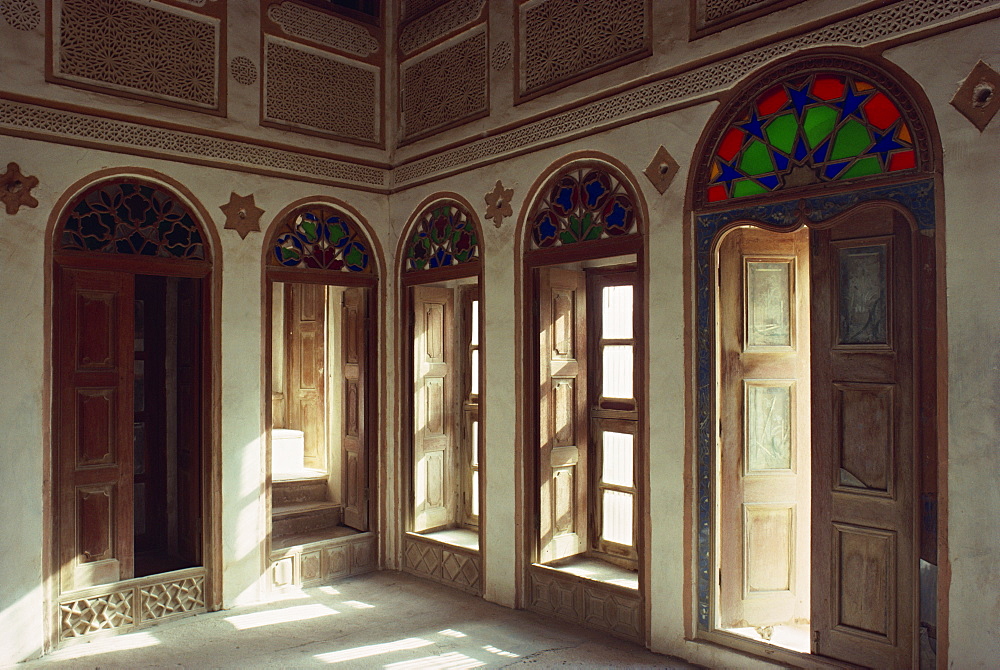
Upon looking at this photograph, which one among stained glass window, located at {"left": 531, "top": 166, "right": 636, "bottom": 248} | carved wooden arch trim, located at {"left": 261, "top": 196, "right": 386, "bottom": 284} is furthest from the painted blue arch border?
carved wooden arch trim, located at {"left": 261, "top": 196, "right": 386, "bottom": 284}

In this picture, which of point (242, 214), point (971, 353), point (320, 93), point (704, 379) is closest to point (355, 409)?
point (242, 214)

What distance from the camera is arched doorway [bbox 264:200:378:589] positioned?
5.46 meters

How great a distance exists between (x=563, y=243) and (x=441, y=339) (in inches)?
69.8

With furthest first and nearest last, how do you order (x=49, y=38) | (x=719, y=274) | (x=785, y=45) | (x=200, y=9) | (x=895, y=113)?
1. (x=200, y=9)
2. (x=49, y=38)
3. (x=719, y=274)
4. (x=785, y=45)
5. (x=895, y=113)

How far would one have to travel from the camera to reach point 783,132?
143 inches

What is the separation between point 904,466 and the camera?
330 centimetres

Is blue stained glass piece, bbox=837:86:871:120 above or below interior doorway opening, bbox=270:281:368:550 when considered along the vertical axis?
above

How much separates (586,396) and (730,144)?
2092mm

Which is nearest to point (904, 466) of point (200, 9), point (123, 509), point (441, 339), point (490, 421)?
point (490, 421)

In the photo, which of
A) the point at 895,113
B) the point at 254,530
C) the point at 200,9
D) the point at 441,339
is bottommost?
the point at 254,530

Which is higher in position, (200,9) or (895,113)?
(200,9)

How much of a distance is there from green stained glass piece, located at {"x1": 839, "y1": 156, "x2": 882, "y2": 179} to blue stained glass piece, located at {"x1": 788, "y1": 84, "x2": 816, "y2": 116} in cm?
40

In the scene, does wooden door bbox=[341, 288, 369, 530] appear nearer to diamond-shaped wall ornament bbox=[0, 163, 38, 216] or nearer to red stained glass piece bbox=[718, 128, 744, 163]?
diamond-shaped wall ornament bbox=[0, 163, 38, 216]

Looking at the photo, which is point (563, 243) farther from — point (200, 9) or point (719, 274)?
point (200, 9)
